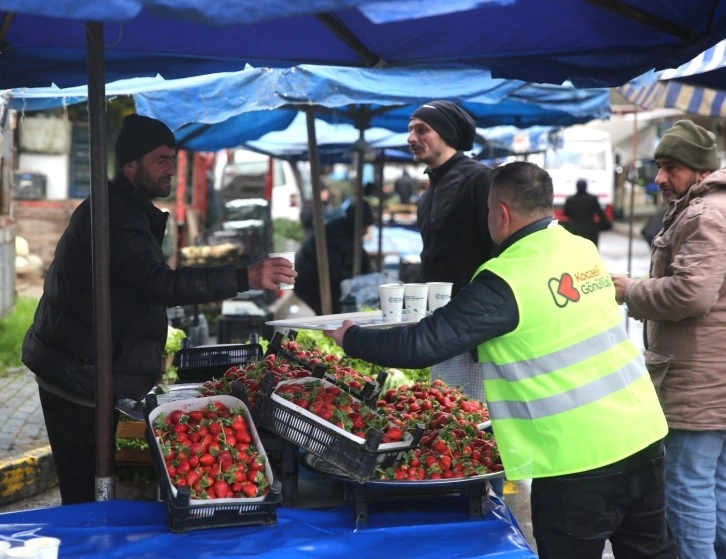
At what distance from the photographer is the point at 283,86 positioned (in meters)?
6.15

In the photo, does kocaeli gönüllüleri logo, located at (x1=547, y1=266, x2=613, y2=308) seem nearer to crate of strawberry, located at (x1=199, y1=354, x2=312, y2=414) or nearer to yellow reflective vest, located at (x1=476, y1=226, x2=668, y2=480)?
yellow reflective vest, located at (x1=476, y1=226, x2=668, y2=480)

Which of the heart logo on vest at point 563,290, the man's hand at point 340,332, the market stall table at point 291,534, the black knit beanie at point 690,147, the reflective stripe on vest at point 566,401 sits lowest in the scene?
the market stall table at point 291,534

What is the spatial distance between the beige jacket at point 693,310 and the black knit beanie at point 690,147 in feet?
0.52

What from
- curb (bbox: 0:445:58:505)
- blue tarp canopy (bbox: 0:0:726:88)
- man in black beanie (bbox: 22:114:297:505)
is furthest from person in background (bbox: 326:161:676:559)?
curb (bbox: 0:445:58:505)

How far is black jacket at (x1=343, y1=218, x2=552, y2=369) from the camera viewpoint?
Answer: 3.12 meters

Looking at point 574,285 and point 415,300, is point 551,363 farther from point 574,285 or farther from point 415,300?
point 415,300

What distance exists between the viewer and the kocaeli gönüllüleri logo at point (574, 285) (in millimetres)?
3166

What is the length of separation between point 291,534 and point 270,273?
3.37 ft

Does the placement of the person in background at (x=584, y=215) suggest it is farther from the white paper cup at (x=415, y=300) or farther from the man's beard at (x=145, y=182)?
the man's beard at (x=145, y=182)

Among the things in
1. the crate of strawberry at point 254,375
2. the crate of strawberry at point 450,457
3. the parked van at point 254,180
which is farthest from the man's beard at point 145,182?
the parked van at point 254,180

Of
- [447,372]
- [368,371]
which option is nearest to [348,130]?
[368,371]

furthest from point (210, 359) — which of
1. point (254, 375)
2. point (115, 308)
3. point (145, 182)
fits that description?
point (145, 182)

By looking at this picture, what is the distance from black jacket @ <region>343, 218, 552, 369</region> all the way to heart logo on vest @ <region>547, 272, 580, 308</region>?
148 mm

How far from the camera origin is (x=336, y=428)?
11.4 ft
